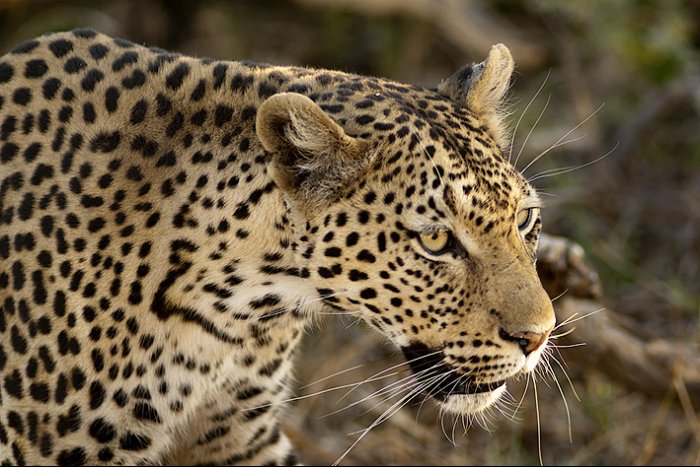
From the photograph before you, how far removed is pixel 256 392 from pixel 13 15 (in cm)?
730

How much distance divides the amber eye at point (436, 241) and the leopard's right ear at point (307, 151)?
15.2 inches

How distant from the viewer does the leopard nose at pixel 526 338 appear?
14.5 ft

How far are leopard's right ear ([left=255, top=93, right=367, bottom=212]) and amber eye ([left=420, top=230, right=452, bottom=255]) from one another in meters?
0.39

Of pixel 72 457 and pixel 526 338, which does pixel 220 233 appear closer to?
pixel 72 457

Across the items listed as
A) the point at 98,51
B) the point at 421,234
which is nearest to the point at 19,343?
the point at 98,51

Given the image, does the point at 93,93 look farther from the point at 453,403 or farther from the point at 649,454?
the point at 649,454

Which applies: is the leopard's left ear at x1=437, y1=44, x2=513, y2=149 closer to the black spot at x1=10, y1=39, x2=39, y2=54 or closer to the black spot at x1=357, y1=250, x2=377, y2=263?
the black spot at x1=357, y1=250, x2=377, y2=263

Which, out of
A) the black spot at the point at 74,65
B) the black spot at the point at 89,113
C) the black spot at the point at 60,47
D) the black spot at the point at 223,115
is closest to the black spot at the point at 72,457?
the black spot at the point at 89,113

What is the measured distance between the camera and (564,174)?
963cm

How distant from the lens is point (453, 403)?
15.9 feet

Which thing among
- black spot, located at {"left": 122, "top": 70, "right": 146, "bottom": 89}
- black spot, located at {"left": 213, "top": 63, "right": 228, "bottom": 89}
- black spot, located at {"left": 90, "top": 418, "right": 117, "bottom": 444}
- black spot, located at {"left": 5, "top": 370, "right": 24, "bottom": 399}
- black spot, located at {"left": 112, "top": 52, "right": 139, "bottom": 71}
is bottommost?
black spot, located at {"left": 90, "top": 418, "right": 117, "bottom": 444}

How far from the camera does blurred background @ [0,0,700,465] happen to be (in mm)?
7004

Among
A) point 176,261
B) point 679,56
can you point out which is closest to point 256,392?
point 176,261

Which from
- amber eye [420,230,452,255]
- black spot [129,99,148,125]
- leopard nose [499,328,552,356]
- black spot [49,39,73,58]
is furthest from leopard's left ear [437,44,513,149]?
black spot [49,39,73,58]
